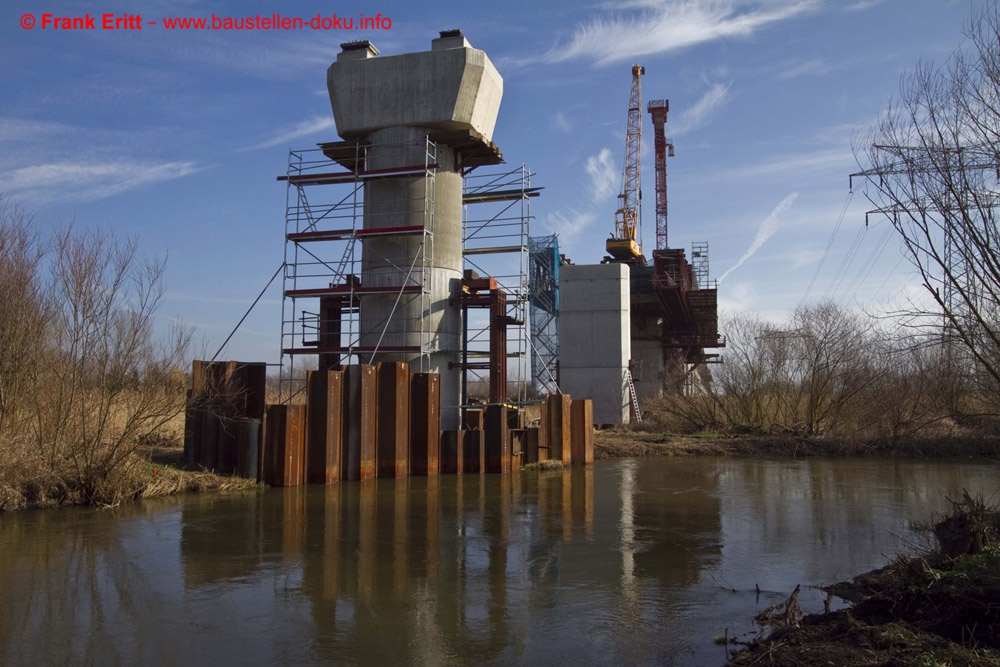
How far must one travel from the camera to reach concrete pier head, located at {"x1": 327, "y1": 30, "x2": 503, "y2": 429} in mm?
25500

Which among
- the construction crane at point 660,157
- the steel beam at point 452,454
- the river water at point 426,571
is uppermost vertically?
the construction crane at point 660,157

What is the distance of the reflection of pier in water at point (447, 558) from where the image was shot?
753cm

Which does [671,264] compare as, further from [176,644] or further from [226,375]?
[176,644]

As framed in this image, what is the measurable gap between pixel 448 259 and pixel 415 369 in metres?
3.87

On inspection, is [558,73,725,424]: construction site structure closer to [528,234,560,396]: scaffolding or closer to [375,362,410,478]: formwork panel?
[528,234,560,396]: scaffolding

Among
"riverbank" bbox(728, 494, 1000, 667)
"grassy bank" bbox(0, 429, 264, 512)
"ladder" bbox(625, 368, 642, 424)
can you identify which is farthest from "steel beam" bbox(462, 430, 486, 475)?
"ladder" bbox(625, 368, 642, 424)

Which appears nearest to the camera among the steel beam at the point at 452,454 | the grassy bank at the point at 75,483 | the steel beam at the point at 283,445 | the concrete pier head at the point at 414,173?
the grassy bank at the point at 75,483

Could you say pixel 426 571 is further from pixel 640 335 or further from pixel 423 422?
pixel 640 335

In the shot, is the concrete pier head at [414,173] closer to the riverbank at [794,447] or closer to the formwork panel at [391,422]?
the formwork panel at [391,422]

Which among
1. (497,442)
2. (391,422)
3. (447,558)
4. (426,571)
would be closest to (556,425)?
(497,442)

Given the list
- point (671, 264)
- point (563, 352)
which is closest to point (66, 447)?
point (563, 352)

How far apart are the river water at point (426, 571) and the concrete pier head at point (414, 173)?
9.02 metres

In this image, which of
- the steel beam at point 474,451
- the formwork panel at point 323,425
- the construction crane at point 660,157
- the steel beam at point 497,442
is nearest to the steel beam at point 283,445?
the formwork panel at point 323,425

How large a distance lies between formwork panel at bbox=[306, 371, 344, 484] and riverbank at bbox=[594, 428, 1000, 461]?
11.9 metres
